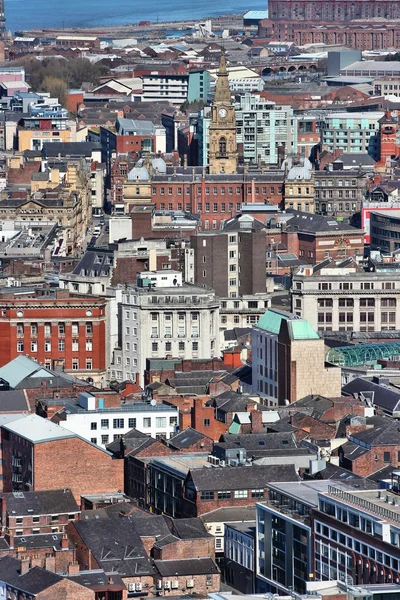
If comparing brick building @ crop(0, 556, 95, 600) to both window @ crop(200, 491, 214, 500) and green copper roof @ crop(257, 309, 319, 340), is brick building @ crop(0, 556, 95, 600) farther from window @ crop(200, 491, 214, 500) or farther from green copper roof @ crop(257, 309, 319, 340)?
green copper roof @ crop(257, 309, 319, 340)

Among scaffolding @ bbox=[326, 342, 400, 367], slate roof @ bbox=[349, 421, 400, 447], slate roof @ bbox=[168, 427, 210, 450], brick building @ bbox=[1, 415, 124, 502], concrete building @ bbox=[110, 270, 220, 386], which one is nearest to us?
slate roof @ bbox=[349, 421, 400, 447]

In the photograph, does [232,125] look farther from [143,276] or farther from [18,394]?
[18,394]

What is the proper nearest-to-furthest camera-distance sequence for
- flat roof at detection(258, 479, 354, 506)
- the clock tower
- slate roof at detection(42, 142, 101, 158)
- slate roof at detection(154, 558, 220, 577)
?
flat roof at detection(258, 479, 354, 506), slate roof at detection(154, 558, 220, 577), the clock tower, slate roof at detection(42, 142, 101, 158)

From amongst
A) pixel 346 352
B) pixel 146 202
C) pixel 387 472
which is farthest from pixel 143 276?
pixel 146 202

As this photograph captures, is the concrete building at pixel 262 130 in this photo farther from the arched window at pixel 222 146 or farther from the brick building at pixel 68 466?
the brick building at pixel 68 466

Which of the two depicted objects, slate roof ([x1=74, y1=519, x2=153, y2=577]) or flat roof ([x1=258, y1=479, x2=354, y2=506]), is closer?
slate roof ([x1=74, y1=519, x2=153, y2=577])

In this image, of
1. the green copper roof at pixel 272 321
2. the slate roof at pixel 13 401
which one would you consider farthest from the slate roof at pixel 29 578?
the green copper roof at pixel 272 321

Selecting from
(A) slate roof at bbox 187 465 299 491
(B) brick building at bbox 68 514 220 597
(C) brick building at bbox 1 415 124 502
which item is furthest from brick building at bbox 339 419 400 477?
(C) brick building at bbox 1 415 124 502
